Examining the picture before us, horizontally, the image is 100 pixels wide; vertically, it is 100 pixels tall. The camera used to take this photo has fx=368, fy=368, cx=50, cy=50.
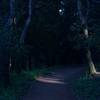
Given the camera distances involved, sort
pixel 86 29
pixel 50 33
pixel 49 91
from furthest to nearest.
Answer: pixel 50 33 < pixel 86 29 < pixel 49 91

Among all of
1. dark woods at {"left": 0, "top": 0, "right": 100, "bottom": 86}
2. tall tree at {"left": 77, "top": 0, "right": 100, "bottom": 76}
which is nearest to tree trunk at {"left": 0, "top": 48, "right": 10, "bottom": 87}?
tall tree at {"left": 77, "top": 0, "right": 100, "bottom": 76}

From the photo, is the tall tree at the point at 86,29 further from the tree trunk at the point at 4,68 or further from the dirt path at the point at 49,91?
the tree trunk at the point at 4,68

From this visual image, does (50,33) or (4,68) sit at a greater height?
(4,68)

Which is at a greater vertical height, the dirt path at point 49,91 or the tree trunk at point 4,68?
the tree trunk at point 4,68

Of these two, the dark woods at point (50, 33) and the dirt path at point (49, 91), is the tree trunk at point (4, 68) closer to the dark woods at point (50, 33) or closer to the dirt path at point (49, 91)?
the dirt path at point (49, 91)

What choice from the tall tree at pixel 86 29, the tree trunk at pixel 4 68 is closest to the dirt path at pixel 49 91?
the tree trunk at pixel 4 68

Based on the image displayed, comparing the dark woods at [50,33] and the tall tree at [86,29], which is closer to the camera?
the tall tree at [86,29]

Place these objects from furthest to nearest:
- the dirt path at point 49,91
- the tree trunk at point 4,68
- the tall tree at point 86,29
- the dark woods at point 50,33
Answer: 1. the dark woods at point 50,33
2. the tall tree at point 86,29
3. the tree trunk at point 4,68
4. the dirt path at point 49,91

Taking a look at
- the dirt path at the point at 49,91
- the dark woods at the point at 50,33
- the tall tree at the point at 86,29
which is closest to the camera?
the dirt path at the point at 49,91

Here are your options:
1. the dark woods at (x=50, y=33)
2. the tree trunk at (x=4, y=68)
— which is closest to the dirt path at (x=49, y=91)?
the tree trunk at (x=4, y=68)

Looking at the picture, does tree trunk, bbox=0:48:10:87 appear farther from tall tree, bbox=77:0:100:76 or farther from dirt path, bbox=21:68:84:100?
tall tree, bbox=77:0:100:76

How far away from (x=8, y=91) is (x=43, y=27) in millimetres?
29504

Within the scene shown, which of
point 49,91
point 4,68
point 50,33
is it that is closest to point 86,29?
point 49,91

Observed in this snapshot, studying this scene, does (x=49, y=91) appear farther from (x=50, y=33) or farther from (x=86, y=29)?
(x=50, y=33)
